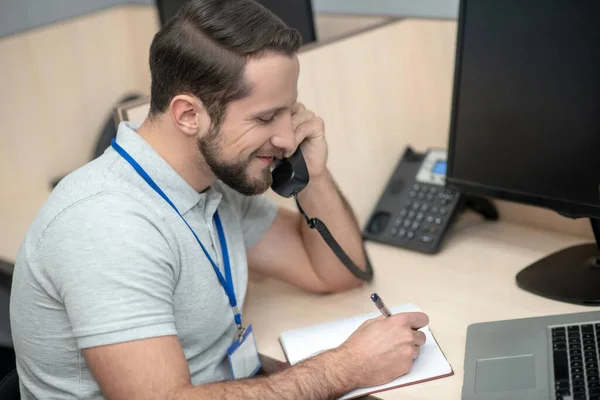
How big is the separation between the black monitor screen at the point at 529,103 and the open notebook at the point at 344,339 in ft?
1.00

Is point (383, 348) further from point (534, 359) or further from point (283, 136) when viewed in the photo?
point (283, 136)

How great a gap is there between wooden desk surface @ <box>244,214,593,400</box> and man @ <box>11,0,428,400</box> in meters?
0.08

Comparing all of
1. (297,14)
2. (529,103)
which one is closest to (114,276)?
(529,103)

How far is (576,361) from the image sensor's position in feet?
3.65

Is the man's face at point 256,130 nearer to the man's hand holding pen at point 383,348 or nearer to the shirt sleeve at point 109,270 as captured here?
the shirt sleeve at point 109,270

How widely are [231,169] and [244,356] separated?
1.04 feet

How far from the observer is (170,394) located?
42.4 inches

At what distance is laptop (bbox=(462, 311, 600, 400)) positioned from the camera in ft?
3.53

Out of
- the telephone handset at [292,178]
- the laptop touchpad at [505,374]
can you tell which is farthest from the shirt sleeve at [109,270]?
the laptop touchpad at [505,374]

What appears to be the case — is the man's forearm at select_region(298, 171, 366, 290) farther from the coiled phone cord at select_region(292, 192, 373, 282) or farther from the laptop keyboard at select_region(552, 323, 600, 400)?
the laptop keyboard at select_region(552, 323, 600, 400)

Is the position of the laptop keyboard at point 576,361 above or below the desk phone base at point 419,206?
above

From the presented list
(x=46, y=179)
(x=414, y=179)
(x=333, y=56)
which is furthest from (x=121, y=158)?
(x=46, y=179)

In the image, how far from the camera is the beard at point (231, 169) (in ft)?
4.01

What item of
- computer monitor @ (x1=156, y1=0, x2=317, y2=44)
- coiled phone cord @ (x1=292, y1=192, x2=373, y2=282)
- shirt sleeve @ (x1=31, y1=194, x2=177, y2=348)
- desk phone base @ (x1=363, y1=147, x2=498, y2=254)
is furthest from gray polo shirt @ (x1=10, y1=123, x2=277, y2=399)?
computer monitor @ (x1=156, y1=0, x2=317, y2=44)
